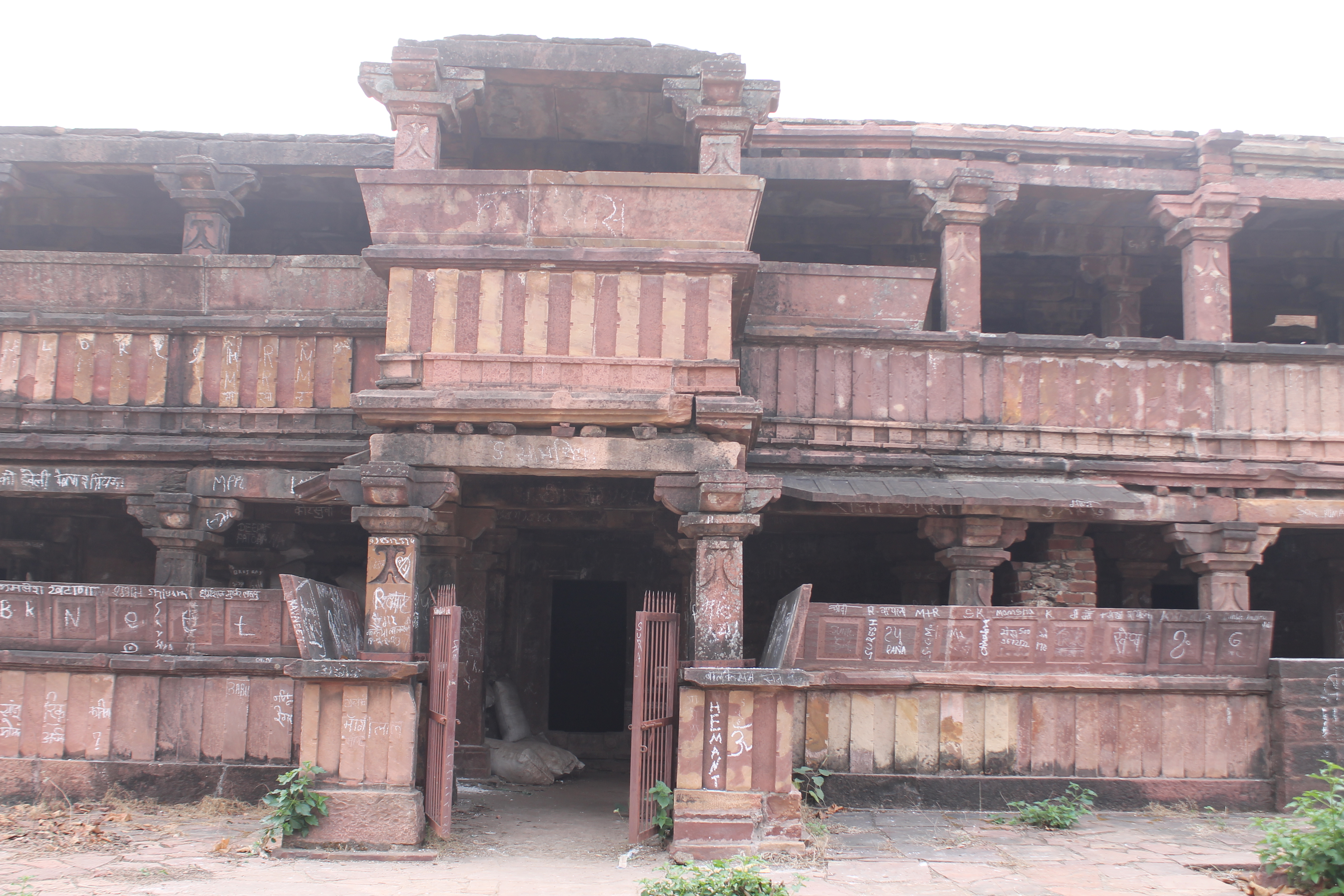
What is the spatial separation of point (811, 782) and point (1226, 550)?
4.19 m

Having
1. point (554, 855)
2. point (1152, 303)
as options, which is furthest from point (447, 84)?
point (1152, 303)

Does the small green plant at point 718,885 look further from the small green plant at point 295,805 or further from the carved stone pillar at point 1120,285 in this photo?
the carved stone pillar at point 1120,285

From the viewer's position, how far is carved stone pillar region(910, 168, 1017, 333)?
8.88 m

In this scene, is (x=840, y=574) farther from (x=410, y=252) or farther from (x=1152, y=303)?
(x=410, y=252)

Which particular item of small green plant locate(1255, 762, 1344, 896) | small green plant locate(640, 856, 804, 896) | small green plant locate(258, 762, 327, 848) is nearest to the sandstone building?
small green plant locate(258, 762, 327, 848)

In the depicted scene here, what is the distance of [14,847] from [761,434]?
231 inches

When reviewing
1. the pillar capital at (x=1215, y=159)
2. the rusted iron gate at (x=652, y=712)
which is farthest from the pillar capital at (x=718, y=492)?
the pillar capital at (x=1215, y=159)

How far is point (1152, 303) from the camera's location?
1277cm

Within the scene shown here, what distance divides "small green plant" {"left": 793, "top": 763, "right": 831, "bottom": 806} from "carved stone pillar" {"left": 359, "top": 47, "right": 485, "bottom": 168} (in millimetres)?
5133

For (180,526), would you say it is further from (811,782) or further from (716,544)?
(811,782)

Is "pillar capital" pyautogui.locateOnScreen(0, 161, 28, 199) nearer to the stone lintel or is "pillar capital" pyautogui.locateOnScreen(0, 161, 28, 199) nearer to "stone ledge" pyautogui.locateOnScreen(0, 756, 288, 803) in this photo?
"stone ledge" pyautogui.locateOnScreen(0, 756, 288, 803)

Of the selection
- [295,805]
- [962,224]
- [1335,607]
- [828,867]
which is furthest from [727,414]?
[1335,607]

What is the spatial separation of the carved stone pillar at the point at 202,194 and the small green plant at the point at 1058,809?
8.16 meters

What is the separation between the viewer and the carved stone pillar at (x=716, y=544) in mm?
6348
